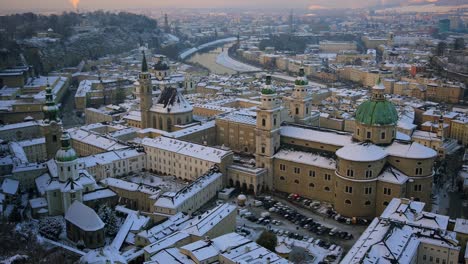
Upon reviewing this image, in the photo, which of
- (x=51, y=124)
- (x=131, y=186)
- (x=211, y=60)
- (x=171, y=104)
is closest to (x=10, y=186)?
(x=51, y=124)

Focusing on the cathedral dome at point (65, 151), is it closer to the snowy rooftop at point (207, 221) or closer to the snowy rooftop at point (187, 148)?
the snowy rooftop at point (207, 221)

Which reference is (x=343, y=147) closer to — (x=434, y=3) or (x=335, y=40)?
(x=434, y=3)

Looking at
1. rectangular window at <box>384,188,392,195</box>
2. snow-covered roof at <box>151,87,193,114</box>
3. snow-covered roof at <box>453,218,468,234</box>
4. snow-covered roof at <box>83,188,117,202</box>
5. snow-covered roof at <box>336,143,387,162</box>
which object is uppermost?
snow-covered roof at <box>151,87,193,114</box>

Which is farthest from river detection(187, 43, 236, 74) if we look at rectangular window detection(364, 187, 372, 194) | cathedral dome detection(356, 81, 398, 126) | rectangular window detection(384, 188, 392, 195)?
rectangular window detection(384, 188, 392, 195)

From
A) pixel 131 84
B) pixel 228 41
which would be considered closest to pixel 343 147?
pixel 131 84

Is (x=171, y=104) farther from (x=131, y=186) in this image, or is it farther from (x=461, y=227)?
(x=461, y=227)

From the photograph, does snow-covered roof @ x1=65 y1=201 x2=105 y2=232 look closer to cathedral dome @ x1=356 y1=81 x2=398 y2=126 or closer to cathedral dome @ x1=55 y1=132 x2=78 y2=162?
cathedral dome @ x1=55 y1=132 x2=78 y2=162
